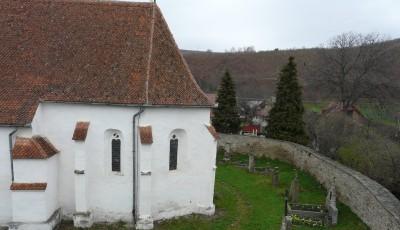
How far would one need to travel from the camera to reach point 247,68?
3627 inches

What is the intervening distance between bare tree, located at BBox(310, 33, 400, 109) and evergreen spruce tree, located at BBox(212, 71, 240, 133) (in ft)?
28.8

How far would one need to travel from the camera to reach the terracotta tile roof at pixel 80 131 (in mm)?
15305

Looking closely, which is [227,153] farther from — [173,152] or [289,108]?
[173,152]

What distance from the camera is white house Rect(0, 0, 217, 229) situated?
15.2m

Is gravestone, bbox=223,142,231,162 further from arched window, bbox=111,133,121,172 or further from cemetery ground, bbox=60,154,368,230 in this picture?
arched window, bbox=111,133,121,172

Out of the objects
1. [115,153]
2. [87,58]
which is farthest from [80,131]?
[87,58]

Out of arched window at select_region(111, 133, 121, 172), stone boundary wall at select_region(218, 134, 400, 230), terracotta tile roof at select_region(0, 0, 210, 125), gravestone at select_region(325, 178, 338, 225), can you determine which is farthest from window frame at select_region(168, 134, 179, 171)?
stone boundary wall at select_region(218, 134, 400, 230)

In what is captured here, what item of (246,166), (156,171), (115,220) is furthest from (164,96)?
(246,166)

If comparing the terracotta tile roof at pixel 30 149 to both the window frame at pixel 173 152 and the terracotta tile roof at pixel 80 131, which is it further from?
the window frame at pixel 173 152

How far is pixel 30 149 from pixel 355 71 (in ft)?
103

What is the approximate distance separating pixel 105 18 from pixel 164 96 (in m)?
4.98

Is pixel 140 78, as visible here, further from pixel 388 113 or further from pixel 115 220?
pixel 388 113

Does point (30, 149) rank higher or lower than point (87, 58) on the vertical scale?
lower

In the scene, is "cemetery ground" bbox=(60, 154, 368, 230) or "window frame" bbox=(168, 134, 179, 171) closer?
"cemetery ground" bbox=(60, 154, 368, 230)
